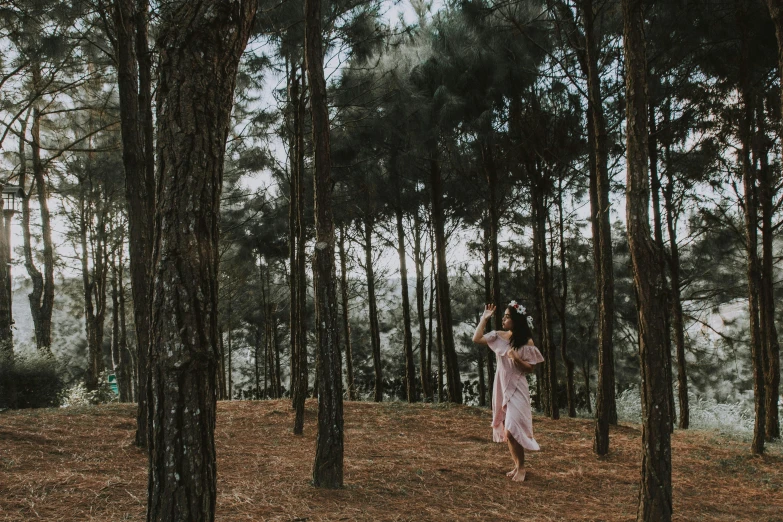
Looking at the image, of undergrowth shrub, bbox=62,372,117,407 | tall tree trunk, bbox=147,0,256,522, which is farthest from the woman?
undergrowth shrub, bbox=62,372,117,407

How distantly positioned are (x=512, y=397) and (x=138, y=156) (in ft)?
14.9

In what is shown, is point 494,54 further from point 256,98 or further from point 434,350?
point 434,350

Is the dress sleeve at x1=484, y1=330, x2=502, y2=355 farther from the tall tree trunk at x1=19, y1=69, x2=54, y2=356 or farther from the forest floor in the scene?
the tall tree trunk at x1=19, y1=69, x2=54, y2=356

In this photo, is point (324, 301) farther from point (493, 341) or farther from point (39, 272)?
point (39, 272)

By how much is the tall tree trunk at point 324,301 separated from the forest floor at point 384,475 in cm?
29

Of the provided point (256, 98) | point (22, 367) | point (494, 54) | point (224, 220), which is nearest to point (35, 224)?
point (224, 220)

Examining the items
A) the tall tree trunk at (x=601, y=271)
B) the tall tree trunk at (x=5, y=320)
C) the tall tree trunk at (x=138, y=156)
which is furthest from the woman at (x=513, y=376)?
the tall tree trunk at (x=5, y=320)

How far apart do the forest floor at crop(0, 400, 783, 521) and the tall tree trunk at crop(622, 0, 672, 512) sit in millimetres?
723

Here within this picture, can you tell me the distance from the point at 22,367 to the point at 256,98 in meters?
6.33

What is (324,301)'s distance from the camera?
477 centimetres

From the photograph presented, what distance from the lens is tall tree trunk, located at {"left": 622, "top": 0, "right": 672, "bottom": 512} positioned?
3.72m

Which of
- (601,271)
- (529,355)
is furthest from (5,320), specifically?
(601,271)

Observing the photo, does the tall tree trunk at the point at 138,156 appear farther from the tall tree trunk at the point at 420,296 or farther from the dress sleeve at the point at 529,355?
the tall tree trunk at the point at 420,296

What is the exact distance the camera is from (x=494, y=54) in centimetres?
1039
